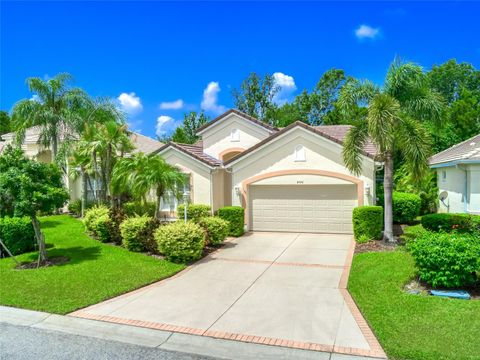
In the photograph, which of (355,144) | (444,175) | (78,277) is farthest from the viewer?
(444,175)

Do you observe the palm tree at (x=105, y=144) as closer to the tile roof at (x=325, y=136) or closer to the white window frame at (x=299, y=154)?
the tile roof at (x=325, y=136)

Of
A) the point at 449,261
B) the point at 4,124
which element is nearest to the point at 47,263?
the point at 449,261

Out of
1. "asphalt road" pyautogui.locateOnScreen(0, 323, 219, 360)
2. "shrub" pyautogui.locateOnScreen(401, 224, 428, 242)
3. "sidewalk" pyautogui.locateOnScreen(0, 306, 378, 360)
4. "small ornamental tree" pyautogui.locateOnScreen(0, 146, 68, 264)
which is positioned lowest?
"asphalt road" pyautogui.locateOnScreen(0, 323, 219, 360)

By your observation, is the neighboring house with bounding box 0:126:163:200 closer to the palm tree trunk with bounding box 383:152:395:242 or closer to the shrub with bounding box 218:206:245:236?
the shrub with bounding box 218:206:245:236

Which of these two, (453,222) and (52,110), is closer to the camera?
(453,222)

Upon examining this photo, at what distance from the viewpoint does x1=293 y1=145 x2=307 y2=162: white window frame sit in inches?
663

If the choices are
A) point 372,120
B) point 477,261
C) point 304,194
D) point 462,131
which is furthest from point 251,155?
point 462,131

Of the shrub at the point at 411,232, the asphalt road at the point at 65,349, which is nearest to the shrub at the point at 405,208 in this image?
the shrub at the point at 411,232

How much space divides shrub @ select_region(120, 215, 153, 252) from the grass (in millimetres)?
338

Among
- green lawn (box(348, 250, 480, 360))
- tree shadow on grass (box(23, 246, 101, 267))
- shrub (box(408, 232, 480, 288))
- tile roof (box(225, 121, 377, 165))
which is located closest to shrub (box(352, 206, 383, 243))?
tile roof (box(225, 121, 377, 165))

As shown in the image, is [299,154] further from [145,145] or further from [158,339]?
[145,145]

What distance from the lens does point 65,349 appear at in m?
6.53

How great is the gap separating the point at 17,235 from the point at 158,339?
1007cm

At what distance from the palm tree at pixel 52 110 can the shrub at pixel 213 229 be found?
39.2 ft
